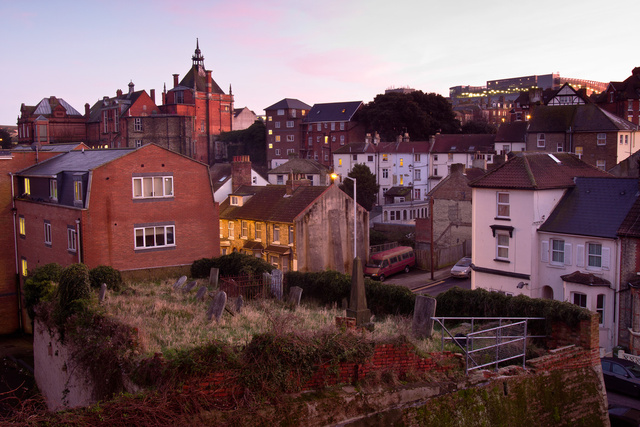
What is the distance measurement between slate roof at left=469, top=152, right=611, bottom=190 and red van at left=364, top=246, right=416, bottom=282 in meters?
14.1

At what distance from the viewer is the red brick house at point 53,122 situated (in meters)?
82.1

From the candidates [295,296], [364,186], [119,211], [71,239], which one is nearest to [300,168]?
[364,186]

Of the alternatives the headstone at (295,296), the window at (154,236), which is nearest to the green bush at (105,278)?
the window at (154,236)

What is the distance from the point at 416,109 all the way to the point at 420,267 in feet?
148

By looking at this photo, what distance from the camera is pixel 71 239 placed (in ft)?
98.6

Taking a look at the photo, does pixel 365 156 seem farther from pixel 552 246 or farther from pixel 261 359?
pixel 261 359

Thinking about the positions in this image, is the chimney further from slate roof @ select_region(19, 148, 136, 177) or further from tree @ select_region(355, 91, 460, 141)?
tree @ select_region(355, 91, 460, 141)

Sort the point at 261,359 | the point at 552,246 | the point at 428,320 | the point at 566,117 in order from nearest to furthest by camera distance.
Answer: the point at 261,359 → the point at 428,320 → the point at 552,246 → the point at 566,117

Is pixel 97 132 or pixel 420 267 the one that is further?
pixel 97 132

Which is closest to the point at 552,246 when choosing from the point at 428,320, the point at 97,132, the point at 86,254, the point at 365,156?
the point at 428,320

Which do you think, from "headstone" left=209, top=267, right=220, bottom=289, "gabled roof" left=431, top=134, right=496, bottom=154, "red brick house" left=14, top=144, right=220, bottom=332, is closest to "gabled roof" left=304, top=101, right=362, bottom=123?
"gabled roof" left=431, top=134, right=496, bottom=154

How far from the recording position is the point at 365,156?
75.5m

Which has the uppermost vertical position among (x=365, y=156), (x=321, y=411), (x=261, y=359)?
(x=365, y=156)

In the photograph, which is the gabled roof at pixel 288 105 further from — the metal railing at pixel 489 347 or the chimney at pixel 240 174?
the metal railing at pixel 489 347
